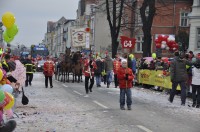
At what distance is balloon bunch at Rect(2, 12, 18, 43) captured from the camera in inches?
369

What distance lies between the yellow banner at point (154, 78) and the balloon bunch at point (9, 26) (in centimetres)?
1112

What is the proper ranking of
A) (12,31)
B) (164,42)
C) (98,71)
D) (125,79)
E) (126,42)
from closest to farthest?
(12,31)
(125,79)
(98,71)
(126,42)
(164,42)

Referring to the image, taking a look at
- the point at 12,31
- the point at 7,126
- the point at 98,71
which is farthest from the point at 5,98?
the point at 98,71

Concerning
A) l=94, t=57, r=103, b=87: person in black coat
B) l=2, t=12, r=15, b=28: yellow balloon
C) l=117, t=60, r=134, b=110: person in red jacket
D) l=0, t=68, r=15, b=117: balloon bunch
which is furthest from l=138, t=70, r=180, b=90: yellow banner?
l=0, t=68, r=15, b=117: balloon bunch

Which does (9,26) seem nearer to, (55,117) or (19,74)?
(19,74)

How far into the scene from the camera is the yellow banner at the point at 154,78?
20722 millimetres

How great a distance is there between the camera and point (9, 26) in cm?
974

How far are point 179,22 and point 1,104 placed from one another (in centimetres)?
4803

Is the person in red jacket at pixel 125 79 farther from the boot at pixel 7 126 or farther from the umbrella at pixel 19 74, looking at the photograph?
the boot at pixel 7 126

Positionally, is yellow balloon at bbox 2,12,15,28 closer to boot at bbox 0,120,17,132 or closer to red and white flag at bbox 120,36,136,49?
boot at bbox 0,120,17,132

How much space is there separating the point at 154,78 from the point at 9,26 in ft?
47.5

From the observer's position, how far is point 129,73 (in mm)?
13367

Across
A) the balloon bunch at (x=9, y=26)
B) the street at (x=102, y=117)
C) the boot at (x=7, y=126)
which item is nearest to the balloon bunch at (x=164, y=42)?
the street at (x=102, y=117)

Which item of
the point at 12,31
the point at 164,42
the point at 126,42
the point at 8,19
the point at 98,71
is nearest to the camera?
the point at 8,19
